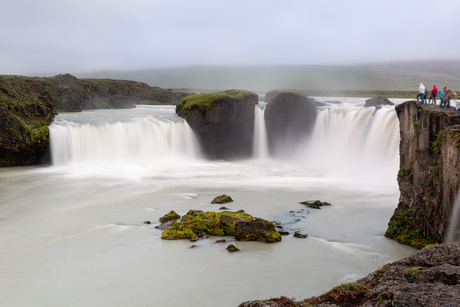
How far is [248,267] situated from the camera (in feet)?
35.3

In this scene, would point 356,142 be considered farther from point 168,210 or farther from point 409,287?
point 409,287

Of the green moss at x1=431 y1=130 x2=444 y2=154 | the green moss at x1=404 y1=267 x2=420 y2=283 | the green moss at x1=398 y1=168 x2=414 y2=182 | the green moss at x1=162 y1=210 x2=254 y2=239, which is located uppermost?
the green moss at x1=431 y1=130 x2=444 y2=154

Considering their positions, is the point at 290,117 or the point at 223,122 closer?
the point at 223,122

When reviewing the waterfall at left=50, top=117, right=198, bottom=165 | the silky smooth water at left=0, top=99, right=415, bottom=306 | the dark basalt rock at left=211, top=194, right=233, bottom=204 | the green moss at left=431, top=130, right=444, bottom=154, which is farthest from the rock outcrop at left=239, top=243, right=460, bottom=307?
the waterfall at left=50, top=117, right=198, bottom=165

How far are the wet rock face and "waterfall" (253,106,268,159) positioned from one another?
67cm

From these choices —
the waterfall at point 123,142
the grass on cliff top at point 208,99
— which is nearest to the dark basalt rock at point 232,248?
the waterfall at point 123,142

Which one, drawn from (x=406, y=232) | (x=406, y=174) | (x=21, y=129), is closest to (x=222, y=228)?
(x=406, y=232)

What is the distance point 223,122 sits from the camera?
37719mm

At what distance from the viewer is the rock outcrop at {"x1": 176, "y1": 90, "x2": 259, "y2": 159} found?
122 ft

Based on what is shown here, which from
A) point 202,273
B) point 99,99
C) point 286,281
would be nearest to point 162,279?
point 202,273

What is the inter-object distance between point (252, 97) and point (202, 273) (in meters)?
29.8

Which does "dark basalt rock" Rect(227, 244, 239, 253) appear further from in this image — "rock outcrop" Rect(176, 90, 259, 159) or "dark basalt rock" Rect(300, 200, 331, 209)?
"rock outcrop" Rect(176, 90, 259, 159)

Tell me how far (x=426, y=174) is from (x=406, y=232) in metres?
2.16

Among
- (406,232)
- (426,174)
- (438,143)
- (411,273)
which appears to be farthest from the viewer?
(406,232)
